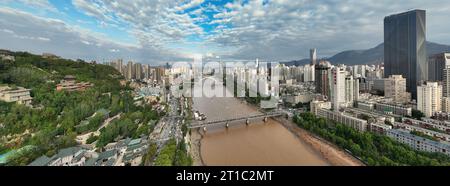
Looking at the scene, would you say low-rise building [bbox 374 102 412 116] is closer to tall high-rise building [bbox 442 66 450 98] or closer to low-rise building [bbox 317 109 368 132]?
tall high-rise building [bbox 442 66 450 98]

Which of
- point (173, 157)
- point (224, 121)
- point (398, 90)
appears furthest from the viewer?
point (398, 90)

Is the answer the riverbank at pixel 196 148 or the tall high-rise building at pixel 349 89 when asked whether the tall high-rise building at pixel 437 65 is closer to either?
the tall high-rise building at pixel 349 89

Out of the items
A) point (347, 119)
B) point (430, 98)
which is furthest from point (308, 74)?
point (347, 119)

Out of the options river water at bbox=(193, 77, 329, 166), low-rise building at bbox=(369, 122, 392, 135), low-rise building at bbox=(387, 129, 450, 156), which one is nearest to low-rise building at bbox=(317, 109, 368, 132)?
low-rise building at bbox=(369, 122, 392, 135)

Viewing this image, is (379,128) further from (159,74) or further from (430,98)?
(159,74)
